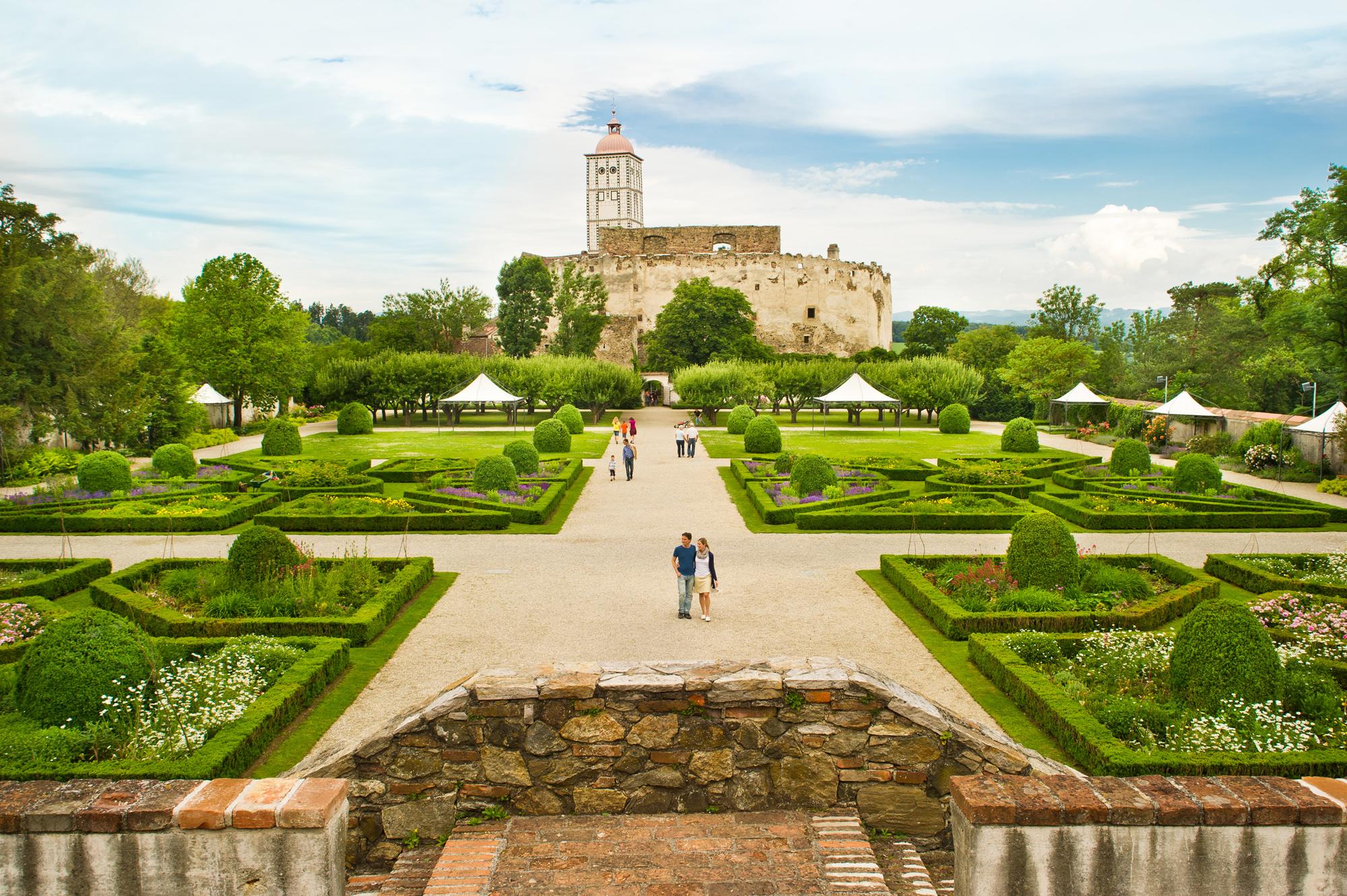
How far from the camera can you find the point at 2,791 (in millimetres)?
4543

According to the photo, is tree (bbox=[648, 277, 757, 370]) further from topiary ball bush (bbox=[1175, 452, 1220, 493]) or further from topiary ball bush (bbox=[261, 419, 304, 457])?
topiary ball bush (bbox=[1175, 452, 1220, 493])

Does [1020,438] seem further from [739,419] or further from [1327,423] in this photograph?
[739,419]

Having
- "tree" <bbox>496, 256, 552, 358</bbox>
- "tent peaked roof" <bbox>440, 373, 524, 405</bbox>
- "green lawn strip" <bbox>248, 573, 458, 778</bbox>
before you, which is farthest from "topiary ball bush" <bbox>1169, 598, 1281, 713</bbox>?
"tree" <bbox>496, 256, 552, 358</bbox>

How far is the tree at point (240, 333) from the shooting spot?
1379 inches

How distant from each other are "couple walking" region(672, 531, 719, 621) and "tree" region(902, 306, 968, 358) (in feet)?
194

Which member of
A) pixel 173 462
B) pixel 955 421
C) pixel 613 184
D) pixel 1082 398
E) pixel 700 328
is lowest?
pixel 173 462

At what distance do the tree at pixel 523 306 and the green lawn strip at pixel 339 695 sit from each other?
1802 inches

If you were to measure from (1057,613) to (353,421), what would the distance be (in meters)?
29.4

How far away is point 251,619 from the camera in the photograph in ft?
30.2

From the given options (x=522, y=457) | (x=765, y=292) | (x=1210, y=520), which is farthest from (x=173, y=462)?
(x=765, y=292)

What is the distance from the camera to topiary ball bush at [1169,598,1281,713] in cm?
669

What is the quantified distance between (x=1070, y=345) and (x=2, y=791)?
43759 millimetres

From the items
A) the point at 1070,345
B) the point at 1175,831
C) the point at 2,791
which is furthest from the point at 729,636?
the point at 1070,345

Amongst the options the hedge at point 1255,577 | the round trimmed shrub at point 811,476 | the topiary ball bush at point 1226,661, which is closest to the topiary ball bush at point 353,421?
the round trimmed shrub at point 811,476
